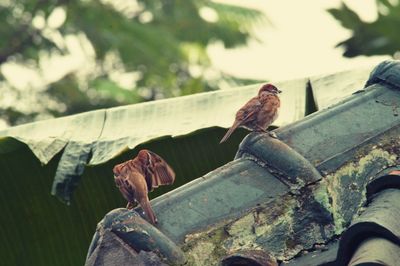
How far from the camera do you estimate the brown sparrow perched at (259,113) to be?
4.41 m

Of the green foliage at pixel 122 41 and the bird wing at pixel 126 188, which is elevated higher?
the bird wing at pixel 126 188

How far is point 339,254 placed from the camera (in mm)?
2998

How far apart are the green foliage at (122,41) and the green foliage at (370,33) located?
4424mm

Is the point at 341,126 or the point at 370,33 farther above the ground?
the point at 341,126

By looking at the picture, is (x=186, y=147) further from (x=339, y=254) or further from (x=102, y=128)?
(x=339, y=254)

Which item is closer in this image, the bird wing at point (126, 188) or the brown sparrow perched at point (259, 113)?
the bird wing at point (126, 188)

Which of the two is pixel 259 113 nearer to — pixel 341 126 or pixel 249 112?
pixel 249 112

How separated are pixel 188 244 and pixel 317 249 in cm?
40

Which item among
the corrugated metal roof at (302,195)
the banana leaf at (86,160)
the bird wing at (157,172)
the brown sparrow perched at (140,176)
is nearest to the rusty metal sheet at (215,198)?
the corrugated metal roof at (302,195)

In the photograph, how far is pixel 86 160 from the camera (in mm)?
5031

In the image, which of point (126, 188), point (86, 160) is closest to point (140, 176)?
point (126, 188)

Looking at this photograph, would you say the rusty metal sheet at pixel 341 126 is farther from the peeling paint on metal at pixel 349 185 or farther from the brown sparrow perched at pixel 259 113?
the brown sparrow perched at pixel 259 113

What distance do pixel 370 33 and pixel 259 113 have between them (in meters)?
4.54

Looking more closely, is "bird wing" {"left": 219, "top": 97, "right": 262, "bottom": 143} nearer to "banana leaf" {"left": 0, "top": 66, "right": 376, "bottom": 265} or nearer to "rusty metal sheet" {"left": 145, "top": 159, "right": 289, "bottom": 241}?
"banana leaf" {"left": 0, "top": 66, "right": 376, "bottom": 265}
